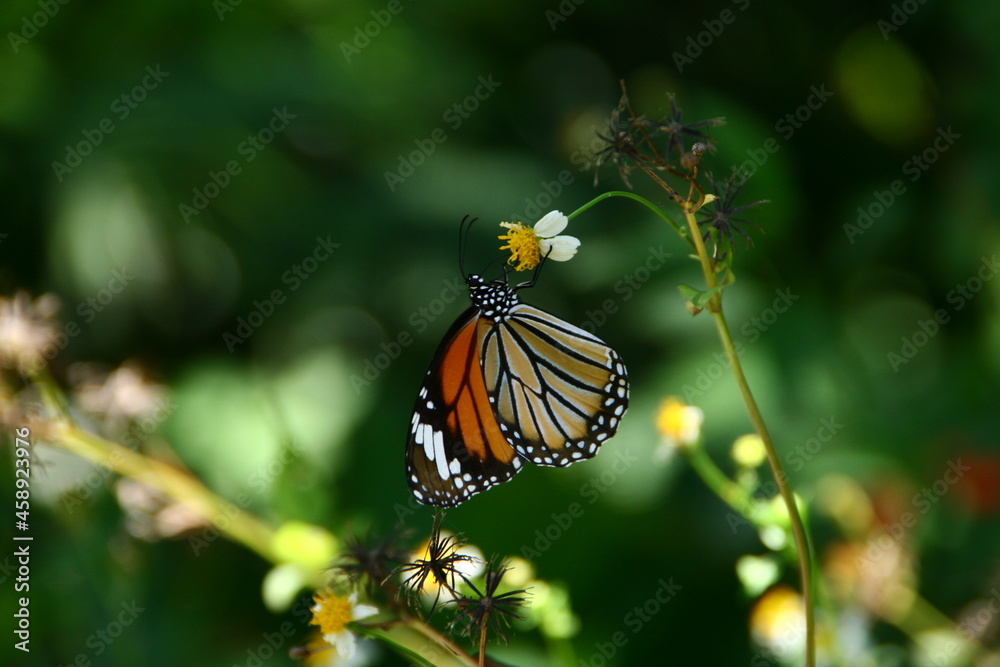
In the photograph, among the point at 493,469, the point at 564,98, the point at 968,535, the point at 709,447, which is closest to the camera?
the point at 493,469

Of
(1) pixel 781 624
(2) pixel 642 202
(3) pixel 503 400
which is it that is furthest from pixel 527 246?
(1) pixel 781 624

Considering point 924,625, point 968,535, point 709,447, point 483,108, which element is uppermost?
point 483,108

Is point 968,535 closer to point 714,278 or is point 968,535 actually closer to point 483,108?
point 714,278

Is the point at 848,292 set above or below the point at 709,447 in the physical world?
above

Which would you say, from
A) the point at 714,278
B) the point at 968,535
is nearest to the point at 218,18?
the point at 714,278

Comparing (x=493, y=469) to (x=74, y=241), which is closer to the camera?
(x=493, y=469)

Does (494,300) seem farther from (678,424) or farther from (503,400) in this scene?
(678,424)

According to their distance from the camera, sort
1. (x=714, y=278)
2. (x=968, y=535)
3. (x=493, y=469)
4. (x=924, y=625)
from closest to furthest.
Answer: (x=714, y=278)
(x=493, y=469)
(x=924, y=625)
(x=968, y=535)

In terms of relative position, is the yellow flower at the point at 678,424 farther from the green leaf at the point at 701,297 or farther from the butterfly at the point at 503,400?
the green leaf at the point at 701,297
